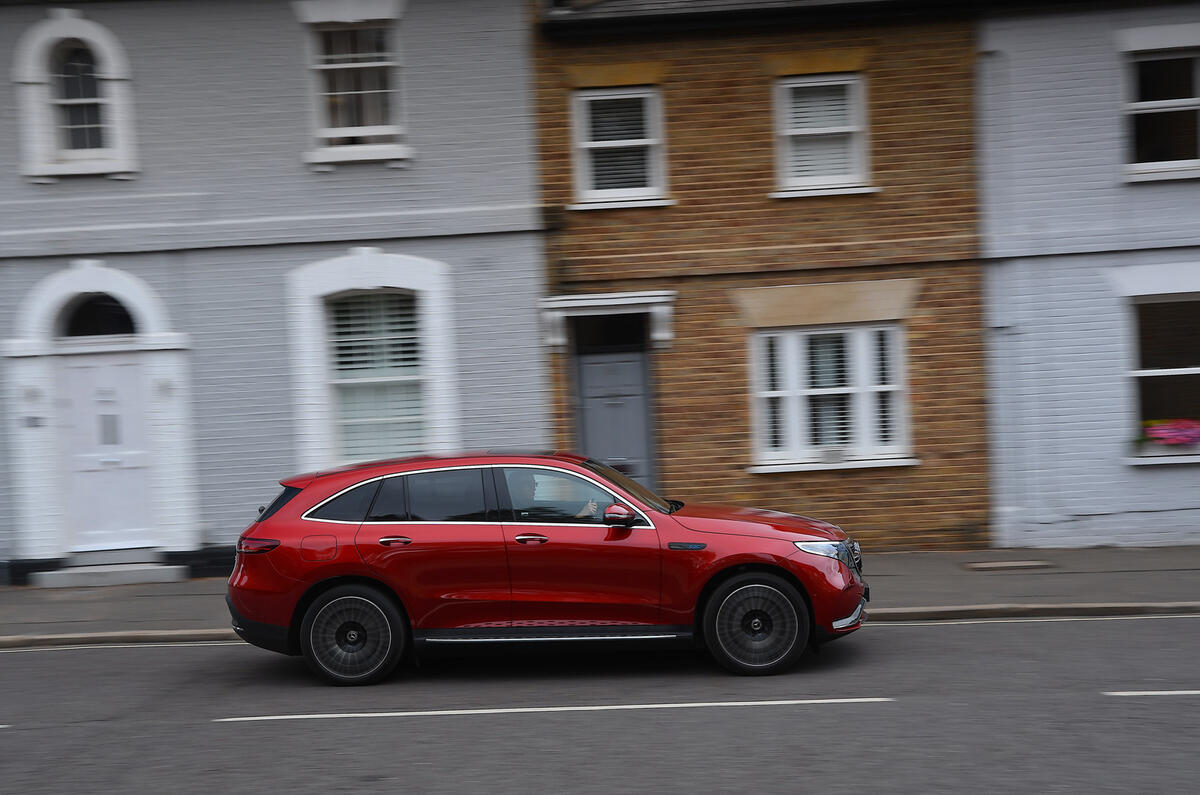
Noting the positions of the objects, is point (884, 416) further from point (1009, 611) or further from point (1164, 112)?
point (1164, 112)

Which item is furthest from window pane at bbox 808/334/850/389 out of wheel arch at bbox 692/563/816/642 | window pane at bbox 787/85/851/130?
wheel arch at bbox 692/563/816/642

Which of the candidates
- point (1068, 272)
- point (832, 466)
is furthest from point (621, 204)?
point (1068, 272)

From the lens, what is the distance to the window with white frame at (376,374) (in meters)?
12.6

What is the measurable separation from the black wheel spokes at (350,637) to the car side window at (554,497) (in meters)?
1.19

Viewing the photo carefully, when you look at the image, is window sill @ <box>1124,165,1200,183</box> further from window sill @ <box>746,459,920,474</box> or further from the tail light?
the tail light

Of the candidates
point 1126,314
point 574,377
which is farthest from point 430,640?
point 1126,314

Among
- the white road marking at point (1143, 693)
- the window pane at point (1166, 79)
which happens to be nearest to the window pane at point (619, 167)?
the window pane at point (1166, 79)

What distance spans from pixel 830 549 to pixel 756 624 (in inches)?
28.7

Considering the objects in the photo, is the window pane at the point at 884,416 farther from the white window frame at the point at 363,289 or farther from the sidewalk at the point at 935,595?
the white window frame at the point at 363,289

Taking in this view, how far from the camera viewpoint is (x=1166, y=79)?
12.4m

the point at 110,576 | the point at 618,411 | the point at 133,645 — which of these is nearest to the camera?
the point at 133,645

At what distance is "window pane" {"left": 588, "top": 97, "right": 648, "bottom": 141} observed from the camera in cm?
1258

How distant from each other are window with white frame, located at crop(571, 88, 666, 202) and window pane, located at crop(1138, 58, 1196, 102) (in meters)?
5.52

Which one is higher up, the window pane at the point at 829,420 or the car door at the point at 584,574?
the window pane at the point at 829,420
